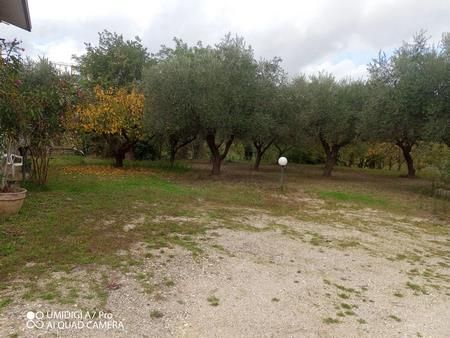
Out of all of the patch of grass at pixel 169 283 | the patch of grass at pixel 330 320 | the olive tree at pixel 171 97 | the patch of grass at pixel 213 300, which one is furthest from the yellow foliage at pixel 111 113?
the patch of grass at pixel 330 320

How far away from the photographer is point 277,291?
366 cm

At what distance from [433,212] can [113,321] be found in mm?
9108

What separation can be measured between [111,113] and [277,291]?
11.7 metres

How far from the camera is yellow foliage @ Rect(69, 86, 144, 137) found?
44.1ft

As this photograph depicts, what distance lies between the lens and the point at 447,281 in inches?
169

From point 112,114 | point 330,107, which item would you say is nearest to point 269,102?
point 330,107

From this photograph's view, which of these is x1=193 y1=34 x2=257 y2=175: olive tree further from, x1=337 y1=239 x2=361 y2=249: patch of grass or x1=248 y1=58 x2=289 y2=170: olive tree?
x1=337 y1=239 x2=361 y2=249: patch of grass

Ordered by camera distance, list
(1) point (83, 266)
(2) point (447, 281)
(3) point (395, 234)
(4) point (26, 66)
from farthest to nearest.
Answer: (4) point (26, 66), (3) point (395, 234), (2) point (447, 281), (1) point (83, 266)

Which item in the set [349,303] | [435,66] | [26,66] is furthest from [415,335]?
[26,66]

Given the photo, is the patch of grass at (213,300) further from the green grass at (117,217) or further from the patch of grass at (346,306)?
the patch of grass at (346,306)

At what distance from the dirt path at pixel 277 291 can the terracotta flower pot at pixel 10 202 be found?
261cm

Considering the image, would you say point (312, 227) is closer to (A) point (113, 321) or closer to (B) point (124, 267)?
(B) point (124, 267)

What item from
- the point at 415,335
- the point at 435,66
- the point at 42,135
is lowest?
the point at 415,335

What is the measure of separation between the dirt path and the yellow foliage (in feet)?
31.0
